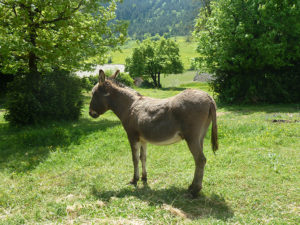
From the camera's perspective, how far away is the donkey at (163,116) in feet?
16.7

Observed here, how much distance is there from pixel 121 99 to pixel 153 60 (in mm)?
41534

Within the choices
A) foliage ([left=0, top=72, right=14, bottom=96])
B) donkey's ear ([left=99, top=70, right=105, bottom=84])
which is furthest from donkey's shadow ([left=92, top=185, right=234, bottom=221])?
foliage ([left=0, top=72, right=14, bottom=96])

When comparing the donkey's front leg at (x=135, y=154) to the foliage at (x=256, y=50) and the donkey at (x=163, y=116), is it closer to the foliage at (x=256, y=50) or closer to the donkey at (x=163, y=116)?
the donkey at (x=163, y=116)

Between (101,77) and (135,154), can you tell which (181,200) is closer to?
(135,154)

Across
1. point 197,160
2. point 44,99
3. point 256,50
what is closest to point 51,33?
point 44,99

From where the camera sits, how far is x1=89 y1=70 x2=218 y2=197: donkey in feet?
16.7

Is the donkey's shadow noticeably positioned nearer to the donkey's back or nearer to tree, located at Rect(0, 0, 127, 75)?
the donkey's back

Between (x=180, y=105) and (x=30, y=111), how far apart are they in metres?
10.8

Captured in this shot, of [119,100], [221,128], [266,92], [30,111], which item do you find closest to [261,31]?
[266,92]

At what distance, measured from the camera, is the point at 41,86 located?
13750mm

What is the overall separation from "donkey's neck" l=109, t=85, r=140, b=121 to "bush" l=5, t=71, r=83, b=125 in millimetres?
8508

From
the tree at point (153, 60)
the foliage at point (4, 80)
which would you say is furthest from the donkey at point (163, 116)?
the tree at point (153, 60)

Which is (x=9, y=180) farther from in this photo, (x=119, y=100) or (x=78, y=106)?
(x=78, y=106)

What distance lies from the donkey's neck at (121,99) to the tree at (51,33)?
7.68 metres
